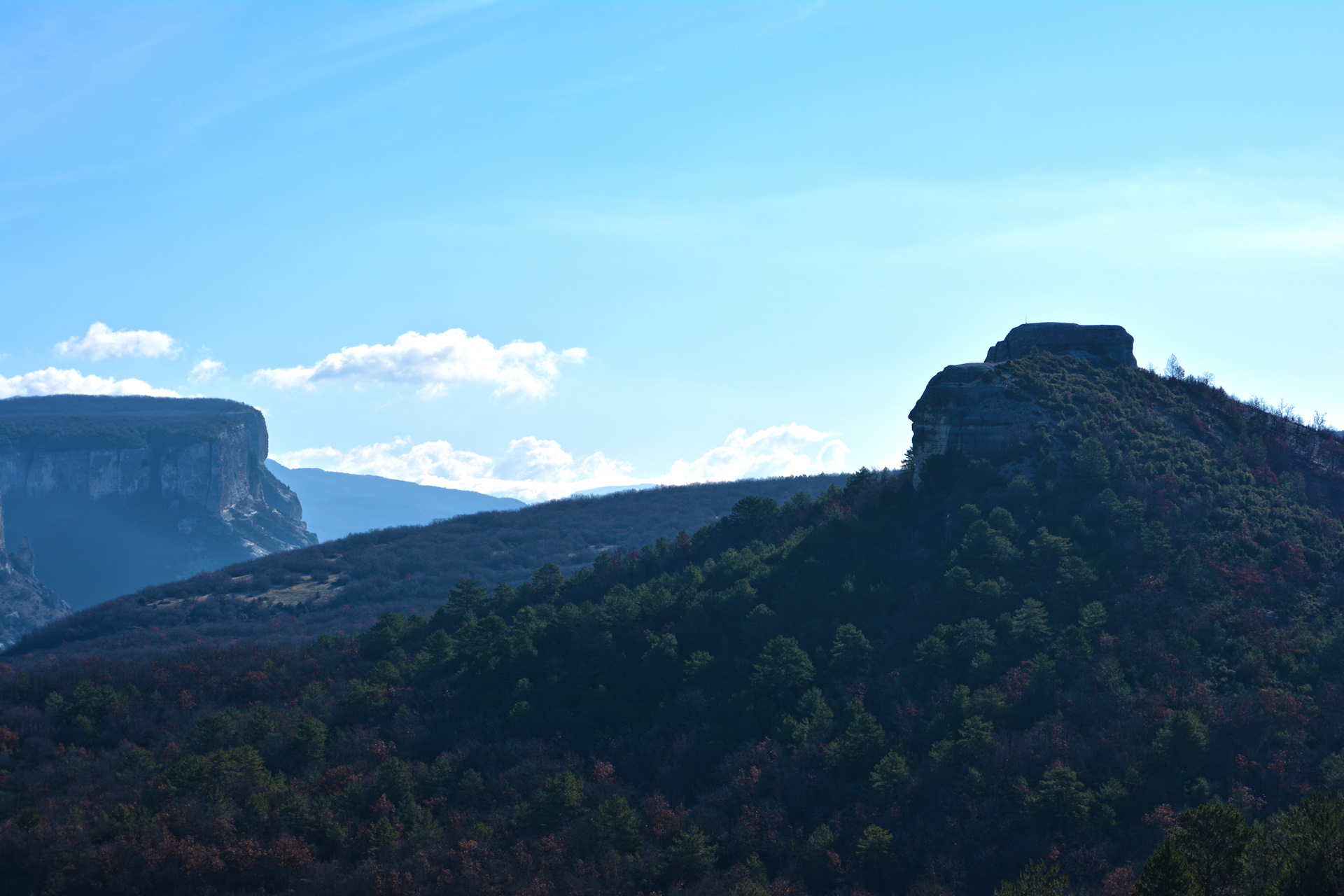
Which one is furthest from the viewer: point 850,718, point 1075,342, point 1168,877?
point 1075,342

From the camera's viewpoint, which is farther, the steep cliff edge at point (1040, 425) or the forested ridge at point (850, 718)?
the steep cliff edge at point (1040, 425)

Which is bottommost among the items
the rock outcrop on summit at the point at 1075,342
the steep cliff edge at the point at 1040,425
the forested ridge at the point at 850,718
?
the forested ridge at the point at 850,718

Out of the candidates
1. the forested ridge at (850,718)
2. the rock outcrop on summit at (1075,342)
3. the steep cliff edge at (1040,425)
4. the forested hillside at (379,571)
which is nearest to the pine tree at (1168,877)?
the forested ridge at (850,718)

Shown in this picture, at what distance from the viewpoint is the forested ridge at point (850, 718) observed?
142 feet

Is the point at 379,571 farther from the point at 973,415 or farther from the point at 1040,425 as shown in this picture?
the point at 1040,425

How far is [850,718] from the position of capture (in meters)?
51.8

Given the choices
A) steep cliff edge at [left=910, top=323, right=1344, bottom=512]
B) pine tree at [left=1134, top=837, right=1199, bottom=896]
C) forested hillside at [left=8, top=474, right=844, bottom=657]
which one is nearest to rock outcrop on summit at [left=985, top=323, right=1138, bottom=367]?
steep cliff edge at [left=910, top=323, right=1344, bottom=512]

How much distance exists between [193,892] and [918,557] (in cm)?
4501

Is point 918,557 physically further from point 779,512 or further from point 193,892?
point 193,892

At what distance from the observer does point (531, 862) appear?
4628cm

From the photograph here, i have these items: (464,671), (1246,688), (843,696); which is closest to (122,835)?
(464,671)

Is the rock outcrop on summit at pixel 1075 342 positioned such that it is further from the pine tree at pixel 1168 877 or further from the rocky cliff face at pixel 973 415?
the pine tree at pixel 1168 877

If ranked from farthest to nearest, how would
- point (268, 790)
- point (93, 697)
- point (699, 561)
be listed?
point (699, 561) → point (93, 697) → point (268, 790)

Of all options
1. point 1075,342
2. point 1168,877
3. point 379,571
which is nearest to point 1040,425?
point 1075,342
